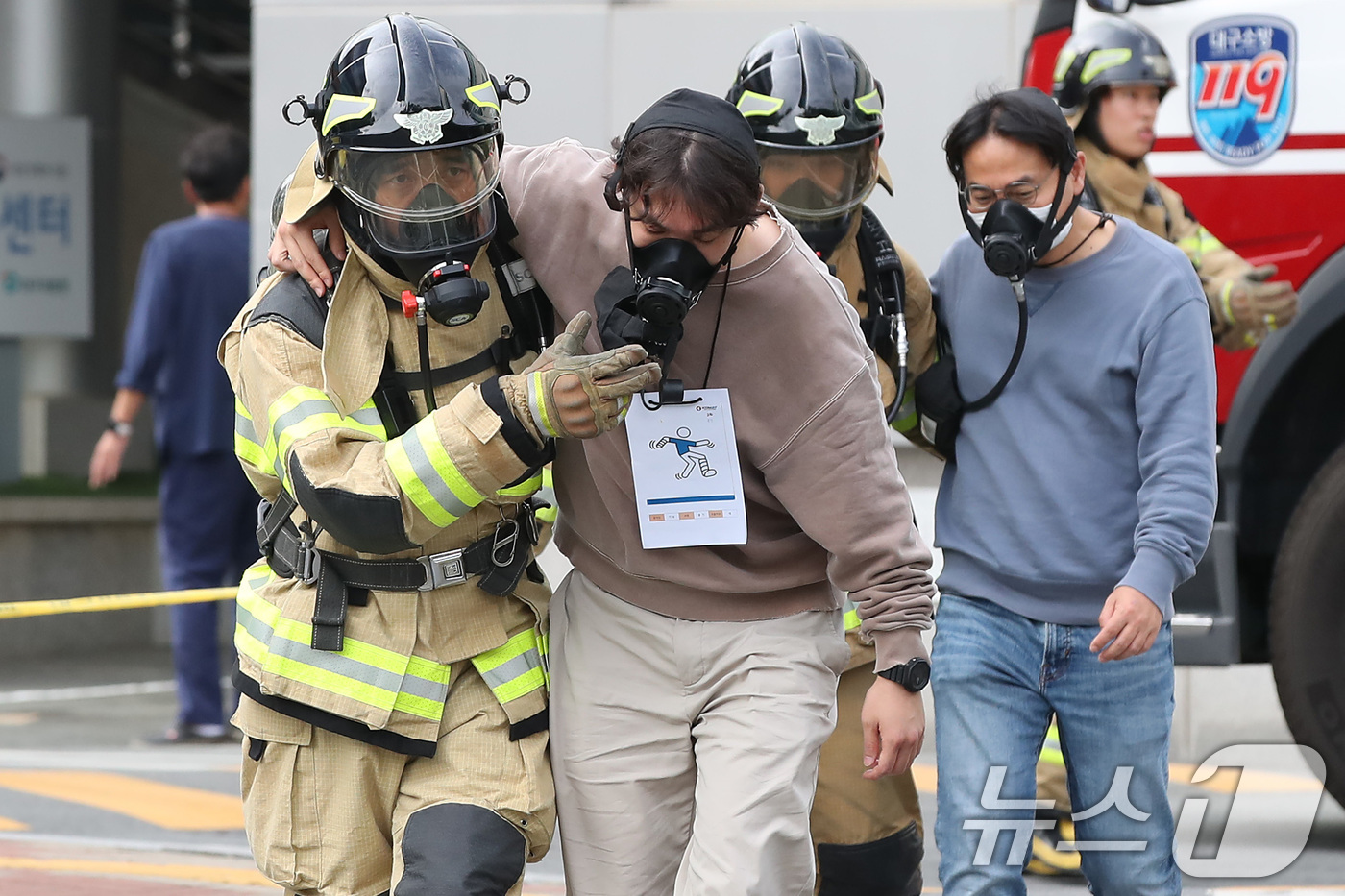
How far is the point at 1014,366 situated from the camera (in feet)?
10.6

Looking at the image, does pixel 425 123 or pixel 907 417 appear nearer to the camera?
pixel 425 123

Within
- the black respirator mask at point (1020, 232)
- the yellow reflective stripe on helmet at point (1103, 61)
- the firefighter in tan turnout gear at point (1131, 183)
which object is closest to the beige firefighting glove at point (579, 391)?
the black respirator mask at point (1020, 232)

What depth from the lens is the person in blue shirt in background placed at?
6176 millimetres

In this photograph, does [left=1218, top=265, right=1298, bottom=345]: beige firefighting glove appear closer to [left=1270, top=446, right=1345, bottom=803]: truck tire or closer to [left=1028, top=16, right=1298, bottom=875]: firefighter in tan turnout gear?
[left=1028, top=16, right=1298, bottom=875]: firefighter in tan turnout gear

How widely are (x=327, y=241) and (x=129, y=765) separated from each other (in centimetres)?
365

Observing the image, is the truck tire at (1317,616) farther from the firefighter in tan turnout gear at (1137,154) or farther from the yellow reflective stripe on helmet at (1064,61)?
the yellow reflective stripe on helmet at (1064,61)

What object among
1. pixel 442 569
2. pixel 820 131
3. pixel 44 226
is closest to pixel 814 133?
pixel 820 131

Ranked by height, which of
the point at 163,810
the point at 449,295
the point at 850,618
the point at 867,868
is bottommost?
the point at 163,810

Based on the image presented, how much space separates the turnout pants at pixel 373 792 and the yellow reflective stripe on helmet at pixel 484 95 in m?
0.91

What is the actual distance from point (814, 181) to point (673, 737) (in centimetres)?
126

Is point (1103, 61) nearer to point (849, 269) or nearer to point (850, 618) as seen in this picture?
point (849, 269)

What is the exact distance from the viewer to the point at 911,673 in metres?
2.77

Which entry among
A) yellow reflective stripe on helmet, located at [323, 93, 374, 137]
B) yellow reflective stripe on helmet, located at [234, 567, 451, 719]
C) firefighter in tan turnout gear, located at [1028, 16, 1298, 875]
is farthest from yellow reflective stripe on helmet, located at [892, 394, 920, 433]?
yellow reflective stripe on helmet, located at [323, 93, 374, 137]

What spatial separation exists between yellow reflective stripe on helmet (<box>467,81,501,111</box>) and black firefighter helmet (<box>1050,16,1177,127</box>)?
2076 mm
